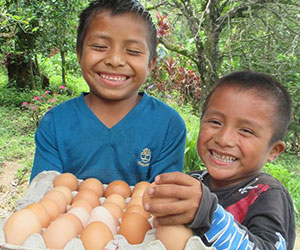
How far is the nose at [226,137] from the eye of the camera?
134 centimetres

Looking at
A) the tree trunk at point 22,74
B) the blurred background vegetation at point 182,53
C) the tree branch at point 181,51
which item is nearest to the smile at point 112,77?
the blurred background vegetation at point 182,53

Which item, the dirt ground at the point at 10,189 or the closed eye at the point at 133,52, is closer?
the closed eye at the point at 133,52

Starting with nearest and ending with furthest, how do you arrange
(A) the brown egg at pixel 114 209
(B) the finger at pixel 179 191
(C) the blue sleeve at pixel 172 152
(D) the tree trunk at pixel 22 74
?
(B) the finger at pixel 179 191, (A) the brown egg at pixel 114 209, (C) the blue sleeve at pixel 172 152, (D) the tree trunk at pixel 22 74

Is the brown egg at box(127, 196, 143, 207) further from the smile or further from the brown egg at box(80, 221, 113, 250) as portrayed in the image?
the smile

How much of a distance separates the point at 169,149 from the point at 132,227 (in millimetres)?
702

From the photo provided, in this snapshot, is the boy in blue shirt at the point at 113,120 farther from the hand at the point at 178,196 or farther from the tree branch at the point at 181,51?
the tree branch at the point at 181,51

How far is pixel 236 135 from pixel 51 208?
0.76 metres

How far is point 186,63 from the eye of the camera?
21.5 feet

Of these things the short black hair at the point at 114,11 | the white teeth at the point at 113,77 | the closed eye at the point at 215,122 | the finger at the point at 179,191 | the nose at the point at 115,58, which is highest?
the short black hair at the point at 114,11

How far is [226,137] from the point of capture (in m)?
Answer: 1.34

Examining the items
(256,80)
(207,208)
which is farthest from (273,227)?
(256,80)

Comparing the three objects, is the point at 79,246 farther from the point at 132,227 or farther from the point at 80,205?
the point at 80,205

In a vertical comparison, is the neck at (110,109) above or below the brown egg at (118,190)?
above

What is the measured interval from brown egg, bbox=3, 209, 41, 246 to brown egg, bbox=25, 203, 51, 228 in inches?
1.4
